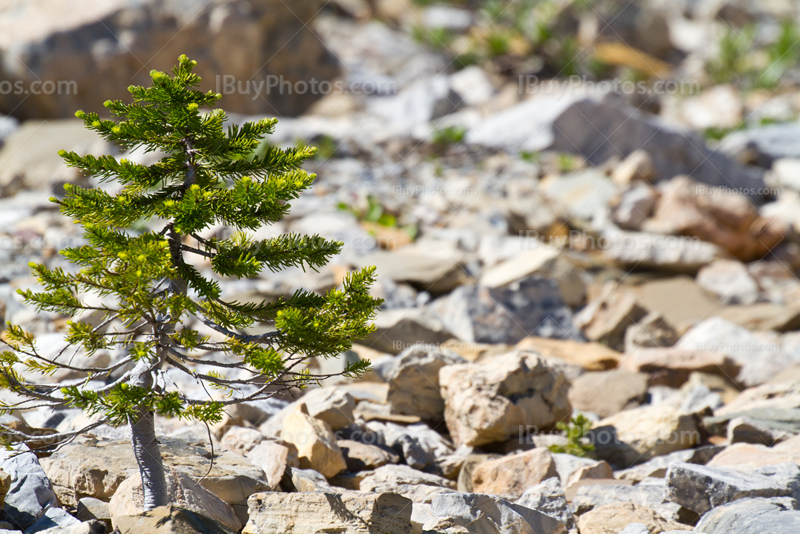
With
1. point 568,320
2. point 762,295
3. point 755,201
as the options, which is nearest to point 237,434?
point 568,320

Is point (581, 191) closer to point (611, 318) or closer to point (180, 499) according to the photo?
point (611, 318)

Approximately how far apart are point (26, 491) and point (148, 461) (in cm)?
81

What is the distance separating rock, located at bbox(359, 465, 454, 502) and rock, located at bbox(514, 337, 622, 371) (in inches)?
126

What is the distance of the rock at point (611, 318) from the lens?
8805 mm

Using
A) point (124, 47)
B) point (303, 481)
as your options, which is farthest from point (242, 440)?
point (124, 47)

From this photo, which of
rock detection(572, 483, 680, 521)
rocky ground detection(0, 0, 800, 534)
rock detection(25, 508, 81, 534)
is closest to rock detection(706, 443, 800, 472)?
rocky ground detection(0, 0, 800, 534)

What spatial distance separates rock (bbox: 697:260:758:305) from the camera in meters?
10.8

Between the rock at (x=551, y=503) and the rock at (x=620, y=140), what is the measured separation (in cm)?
1201

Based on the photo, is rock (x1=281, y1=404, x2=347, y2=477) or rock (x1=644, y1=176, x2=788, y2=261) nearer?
rock (x1=281, y1=404, x2=347, y2=477)

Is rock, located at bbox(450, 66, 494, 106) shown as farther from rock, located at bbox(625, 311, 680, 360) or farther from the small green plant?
the small green plant

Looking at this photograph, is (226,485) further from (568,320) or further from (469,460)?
(568,320)

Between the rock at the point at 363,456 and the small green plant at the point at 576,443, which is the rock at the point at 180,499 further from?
the small green plant at the point at 576,443

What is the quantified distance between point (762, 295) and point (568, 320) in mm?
4463

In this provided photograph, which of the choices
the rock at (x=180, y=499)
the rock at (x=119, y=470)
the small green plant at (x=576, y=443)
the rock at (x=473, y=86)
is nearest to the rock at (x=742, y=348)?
the small green plant at (x=576, y=443)
